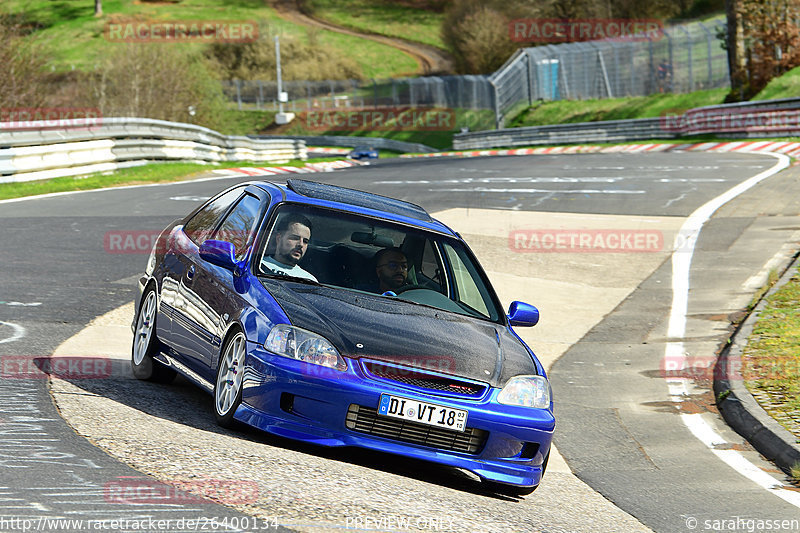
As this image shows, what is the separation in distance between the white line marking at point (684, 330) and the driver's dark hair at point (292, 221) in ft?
11.3

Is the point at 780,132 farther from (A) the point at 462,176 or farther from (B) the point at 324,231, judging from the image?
(B) the point at 324,231

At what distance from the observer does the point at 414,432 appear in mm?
6094

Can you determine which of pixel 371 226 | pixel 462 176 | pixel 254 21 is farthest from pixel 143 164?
pixel 254 21

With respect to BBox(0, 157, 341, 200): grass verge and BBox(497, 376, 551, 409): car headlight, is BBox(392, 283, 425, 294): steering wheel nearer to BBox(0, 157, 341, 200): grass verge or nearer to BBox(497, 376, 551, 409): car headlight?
BBox(497, 376, 551, 409): car headlight

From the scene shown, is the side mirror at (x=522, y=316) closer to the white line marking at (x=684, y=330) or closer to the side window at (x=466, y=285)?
the side window at (x=466, y=285)

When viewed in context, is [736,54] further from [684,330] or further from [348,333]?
[348,333]

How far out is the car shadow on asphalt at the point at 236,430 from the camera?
636 centimetres

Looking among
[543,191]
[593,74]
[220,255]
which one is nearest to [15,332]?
[220,255]

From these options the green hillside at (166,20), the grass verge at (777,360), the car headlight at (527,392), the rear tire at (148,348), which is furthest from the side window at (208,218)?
the green hillside at (166,20)

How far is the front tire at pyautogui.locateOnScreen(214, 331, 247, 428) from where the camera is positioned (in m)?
6.29

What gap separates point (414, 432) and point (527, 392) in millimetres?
807

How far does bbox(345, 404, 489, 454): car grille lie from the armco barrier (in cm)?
1630

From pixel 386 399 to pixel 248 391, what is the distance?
800mm

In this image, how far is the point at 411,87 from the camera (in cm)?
7938
